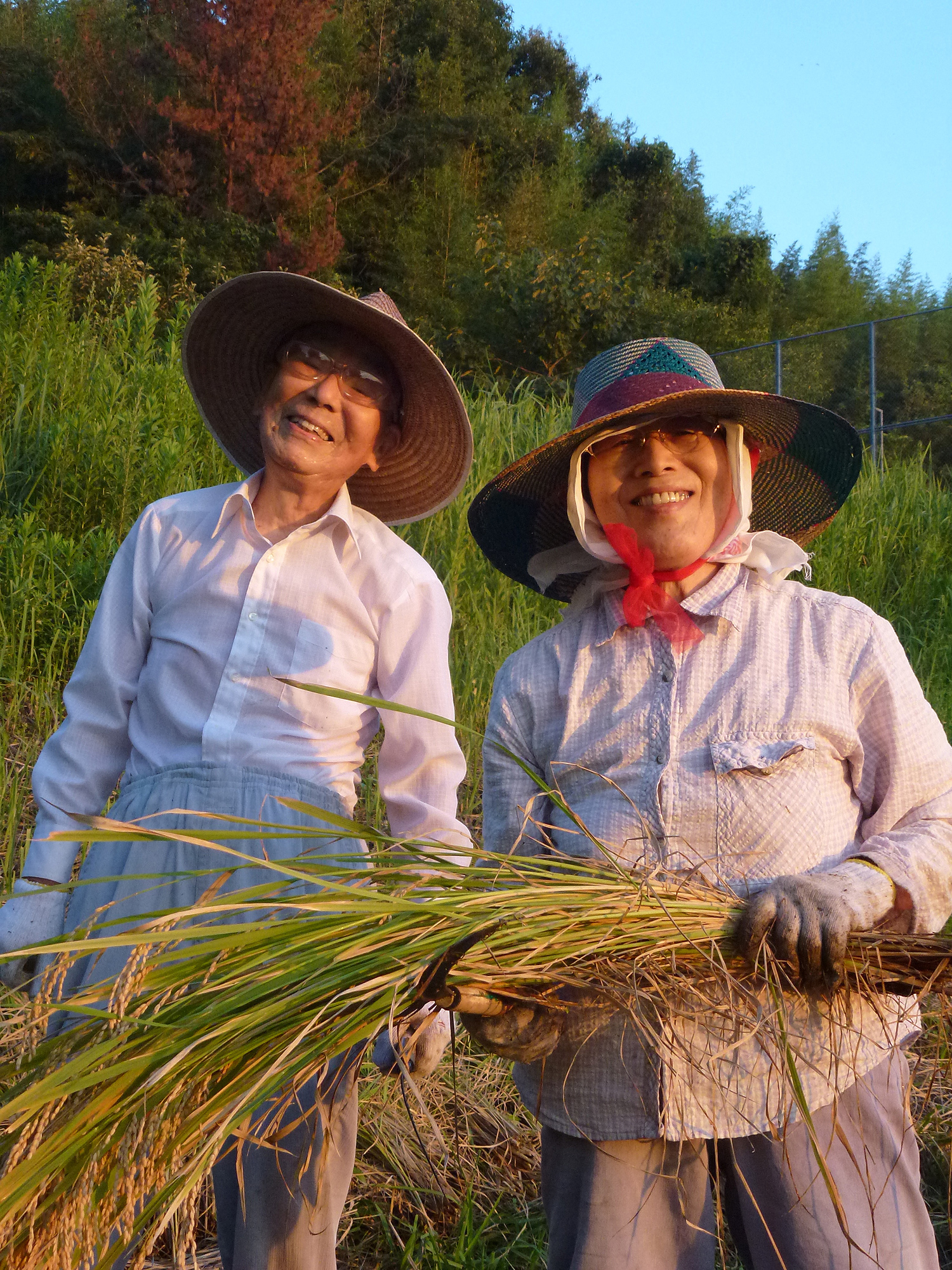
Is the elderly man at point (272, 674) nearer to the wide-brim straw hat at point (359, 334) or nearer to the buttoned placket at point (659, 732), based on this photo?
the wide-brim straw hat at point (359, 334)

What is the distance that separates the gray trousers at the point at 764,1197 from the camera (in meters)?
1.56

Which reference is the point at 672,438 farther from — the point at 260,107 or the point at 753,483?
the point at 260,107

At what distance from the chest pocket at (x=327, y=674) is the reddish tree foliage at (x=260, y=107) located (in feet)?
53.7

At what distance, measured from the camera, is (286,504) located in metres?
2.17

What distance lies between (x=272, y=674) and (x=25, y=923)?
58cm

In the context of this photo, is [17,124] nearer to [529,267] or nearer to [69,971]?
[529,267]

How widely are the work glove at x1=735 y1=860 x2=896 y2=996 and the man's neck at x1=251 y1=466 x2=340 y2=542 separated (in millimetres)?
1132

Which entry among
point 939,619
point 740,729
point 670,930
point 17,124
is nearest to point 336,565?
point 740,729

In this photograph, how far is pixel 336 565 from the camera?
212 cm

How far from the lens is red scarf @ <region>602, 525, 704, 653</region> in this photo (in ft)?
5.92

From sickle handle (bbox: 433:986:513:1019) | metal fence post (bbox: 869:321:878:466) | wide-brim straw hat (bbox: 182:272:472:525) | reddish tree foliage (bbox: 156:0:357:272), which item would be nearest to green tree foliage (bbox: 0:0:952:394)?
reddish tree foliage (bbox: 156:0:357:272)

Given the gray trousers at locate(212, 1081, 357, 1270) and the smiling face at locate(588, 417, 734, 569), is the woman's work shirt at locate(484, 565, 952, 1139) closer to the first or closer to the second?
the smiling face at locate(588, 417, 734, 569)

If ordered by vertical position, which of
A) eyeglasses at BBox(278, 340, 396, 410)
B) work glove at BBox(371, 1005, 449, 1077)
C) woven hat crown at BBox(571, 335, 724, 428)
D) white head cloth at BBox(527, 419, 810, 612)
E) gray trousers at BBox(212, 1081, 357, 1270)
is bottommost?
gray trousers at BBox(212, 1081, 357, 1270)

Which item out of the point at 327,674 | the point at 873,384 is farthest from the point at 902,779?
the point at 873,384
